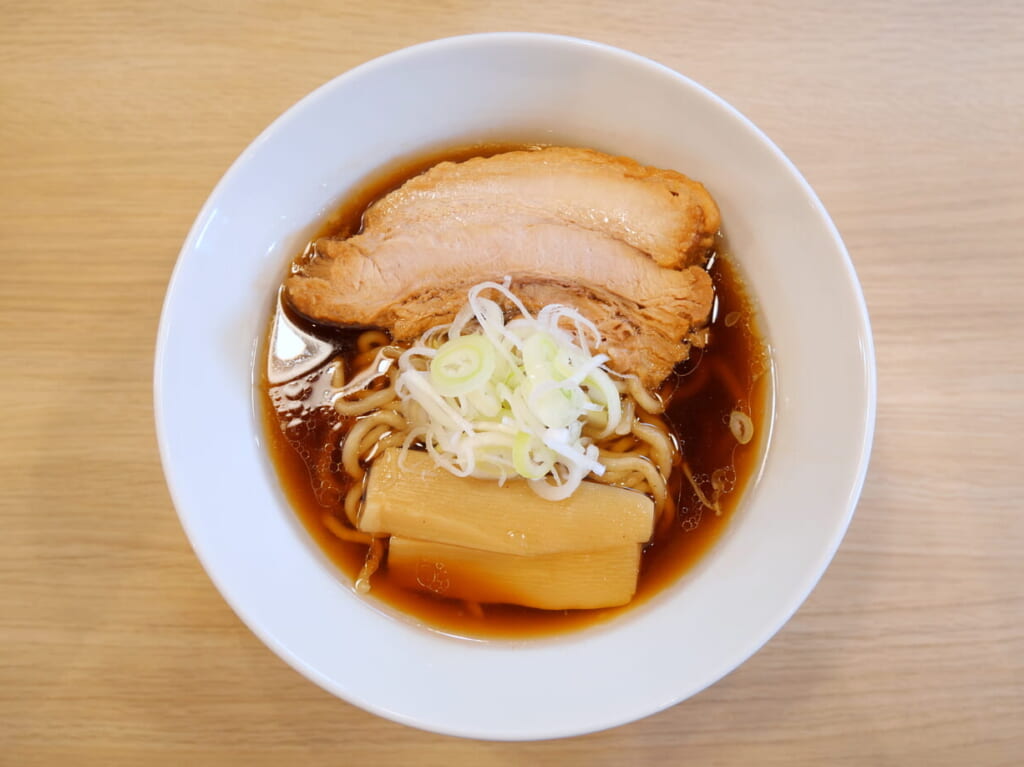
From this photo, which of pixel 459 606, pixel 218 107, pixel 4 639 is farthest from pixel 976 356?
pixel 4 639

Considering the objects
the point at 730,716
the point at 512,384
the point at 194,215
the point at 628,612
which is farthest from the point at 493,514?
the point at 194,215

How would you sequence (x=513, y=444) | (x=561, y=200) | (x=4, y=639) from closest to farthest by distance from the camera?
(x=513, y=444) < (x=4, y=639) < (x=561, y=200)

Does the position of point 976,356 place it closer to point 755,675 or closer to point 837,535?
point 837,535

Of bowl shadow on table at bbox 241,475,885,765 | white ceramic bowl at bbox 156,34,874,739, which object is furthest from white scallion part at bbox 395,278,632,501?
bowl shadow on table at bbox 241,475,885,765

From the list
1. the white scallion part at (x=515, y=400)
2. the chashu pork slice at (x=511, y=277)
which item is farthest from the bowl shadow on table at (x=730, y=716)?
the chashu pork slice at (x=511, y=277)

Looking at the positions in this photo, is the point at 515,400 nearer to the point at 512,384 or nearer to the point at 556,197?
the point at 512,384

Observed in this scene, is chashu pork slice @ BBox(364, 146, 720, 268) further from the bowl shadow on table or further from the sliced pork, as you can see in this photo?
the bowl shadow on table
